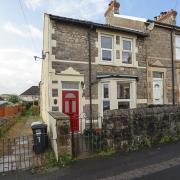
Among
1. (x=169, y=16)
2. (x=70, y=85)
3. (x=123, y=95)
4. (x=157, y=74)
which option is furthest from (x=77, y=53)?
(x=169, y=16)

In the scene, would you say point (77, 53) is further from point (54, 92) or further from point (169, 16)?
point (169, 16)

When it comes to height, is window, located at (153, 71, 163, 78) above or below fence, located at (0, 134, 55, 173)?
above

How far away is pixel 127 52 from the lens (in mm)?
12484

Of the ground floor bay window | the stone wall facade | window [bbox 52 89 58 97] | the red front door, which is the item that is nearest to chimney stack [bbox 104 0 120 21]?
the stone wall facade

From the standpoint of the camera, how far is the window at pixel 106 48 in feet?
38.8

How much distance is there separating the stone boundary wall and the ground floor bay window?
12.1 feet

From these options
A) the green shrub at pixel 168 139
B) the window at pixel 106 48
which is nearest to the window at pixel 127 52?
the window at pixel 106 48

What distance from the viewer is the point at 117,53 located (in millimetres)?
12055

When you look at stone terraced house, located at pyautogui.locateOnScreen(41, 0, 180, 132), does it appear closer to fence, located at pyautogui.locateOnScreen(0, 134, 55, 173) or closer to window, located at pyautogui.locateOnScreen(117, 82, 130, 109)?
window, located at pyautogui.locateOnScreen(117, 82, 130, 109)

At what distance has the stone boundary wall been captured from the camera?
705cm

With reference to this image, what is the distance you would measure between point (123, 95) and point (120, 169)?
22.7 ft

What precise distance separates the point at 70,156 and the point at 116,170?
5.17ft

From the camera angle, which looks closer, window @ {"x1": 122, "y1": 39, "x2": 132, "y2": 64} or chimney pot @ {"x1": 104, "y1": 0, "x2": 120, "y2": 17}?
window @ {"x1": 122, "y1": 39, "x2": 132, "y2": 64}

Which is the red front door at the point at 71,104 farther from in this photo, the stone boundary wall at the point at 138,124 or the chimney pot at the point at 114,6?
the chimney pot at the point at 114,6
